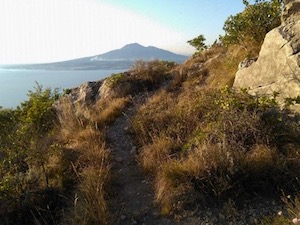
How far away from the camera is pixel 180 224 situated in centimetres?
361

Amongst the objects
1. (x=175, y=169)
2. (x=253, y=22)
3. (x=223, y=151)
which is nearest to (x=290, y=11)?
(x=253, y=22)

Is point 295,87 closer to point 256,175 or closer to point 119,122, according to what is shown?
point 256,175

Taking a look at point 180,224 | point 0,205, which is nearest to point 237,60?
point 180,224

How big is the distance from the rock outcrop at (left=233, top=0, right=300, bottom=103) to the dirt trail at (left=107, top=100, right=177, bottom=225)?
2795mm

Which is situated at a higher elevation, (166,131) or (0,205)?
(166,131)

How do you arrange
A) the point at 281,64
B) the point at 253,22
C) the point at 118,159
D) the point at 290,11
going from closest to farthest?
the point at 281,64, the point at 118,159, the point at 290,11, the point at 253,22

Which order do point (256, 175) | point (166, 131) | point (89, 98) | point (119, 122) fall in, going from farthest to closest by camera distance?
point (89, 98)
point (119, 122)
point (166, 131)
point (256, 175)

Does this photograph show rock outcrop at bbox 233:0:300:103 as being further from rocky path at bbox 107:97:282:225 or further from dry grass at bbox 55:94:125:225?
dry grass at bbox 55:94:125:225

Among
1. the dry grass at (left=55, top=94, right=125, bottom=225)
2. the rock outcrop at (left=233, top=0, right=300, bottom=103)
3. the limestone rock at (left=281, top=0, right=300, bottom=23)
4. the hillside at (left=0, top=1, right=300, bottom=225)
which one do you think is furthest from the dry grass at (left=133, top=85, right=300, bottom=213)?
the limestone rock at (left=281, top=0, right=300, bottom=23)

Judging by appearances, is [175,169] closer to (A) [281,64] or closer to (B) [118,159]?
(B) [118,159]

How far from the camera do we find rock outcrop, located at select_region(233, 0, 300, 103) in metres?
5.03

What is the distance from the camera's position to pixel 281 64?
539cm

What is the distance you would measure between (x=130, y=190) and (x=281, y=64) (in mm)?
3595

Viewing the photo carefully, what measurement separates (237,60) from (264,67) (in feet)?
7.43
